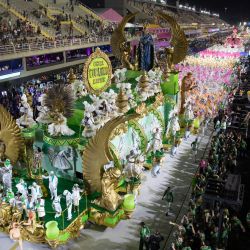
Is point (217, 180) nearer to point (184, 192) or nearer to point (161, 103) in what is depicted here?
point (184, 192)

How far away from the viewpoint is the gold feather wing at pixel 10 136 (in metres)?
10.9

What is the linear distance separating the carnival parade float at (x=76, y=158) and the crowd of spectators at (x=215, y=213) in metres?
1.81

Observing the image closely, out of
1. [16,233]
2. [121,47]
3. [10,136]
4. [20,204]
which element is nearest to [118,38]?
[121,47]

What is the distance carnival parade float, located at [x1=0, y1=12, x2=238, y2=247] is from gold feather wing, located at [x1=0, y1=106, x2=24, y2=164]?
0.10 ft

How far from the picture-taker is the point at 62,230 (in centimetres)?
898

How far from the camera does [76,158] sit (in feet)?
34.3

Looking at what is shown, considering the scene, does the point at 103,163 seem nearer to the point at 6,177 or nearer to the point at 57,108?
the point at 57,108

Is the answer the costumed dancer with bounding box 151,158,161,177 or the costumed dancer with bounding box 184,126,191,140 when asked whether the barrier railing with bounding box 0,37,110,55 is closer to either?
the costumed dancer with bounding box 184,126,191,140

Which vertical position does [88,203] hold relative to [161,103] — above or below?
below

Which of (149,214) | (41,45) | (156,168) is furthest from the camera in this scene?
(41,45)

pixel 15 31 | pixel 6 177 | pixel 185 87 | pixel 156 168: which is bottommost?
pixel 156 168

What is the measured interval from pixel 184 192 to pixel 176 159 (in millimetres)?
2928

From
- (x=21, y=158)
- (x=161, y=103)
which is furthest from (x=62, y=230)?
(x=161, y=103)

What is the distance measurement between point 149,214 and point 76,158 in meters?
2.93
